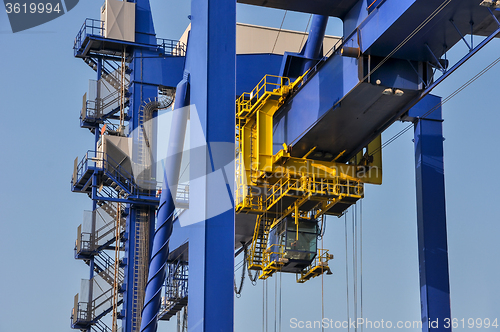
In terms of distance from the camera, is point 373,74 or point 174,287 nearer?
point 373,74

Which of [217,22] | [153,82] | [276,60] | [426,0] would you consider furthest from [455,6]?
[153,82]

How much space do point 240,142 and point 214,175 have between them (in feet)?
36.5

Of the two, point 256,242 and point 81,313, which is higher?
point 256,242

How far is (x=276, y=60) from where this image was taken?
101ft

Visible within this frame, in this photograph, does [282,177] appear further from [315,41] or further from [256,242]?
[315,41]

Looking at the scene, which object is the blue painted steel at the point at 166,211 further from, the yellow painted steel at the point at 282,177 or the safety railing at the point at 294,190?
the safety railing at the point at 294,190

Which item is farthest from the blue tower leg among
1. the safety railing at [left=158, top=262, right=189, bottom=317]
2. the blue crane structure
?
the safety railing at [left=158, top=262, right=189, bottom=317]

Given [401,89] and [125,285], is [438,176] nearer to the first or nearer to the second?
[401,89]

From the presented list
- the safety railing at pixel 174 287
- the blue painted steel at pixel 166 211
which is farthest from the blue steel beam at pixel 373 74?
the safety railing at pixel 174 287

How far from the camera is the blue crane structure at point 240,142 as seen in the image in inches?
644

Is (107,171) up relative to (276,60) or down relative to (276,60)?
down

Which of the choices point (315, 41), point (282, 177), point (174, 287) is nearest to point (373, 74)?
point (315, 41)

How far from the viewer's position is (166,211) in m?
18.7

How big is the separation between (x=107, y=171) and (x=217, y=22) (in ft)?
58.0
